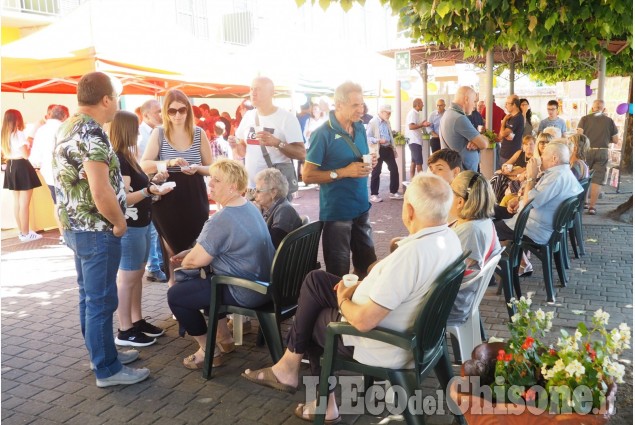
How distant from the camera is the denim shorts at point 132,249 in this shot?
14.6 ft

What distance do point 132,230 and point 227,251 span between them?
1100 mm

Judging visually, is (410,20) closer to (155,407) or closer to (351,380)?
(351,380)

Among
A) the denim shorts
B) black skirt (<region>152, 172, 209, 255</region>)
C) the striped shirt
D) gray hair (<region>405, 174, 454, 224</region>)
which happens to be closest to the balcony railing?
the striped shirt

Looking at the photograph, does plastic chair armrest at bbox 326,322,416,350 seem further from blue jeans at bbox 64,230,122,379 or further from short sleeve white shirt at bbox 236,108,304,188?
short sleeve white shirt at bbox 236,108,304,188

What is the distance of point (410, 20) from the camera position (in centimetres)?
810

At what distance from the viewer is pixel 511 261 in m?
5.14

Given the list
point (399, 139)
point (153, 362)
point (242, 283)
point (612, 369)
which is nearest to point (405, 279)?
point (612, 369)

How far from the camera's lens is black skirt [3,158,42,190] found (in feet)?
28.7

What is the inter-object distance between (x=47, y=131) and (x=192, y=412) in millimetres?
6381

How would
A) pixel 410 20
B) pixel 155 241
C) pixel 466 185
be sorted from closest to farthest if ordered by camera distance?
pixel 466 185
pixel 155 241
pixel 410 20

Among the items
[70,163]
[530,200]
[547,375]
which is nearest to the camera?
[547,375]

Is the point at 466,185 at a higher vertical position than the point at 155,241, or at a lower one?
higher

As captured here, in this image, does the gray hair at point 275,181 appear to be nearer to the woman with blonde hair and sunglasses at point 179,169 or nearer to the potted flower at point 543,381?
the woman with blonde hair and sunglasses at point 179,169

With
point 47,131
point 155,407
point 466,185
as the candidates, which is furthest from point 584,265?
point 47,131
